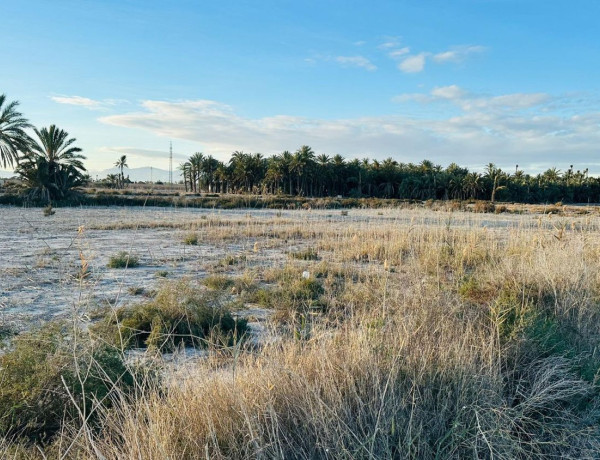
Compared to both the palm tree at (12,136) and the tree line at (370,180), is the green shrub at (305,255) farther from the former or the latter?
the tree line at (370,180)

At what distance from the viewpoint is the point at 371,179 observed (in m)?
76.9

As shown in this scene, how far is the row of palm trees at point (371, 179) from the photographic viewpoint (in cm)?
7169

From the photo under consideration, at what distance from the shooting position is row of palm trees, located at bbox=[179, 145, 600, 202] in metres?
71.7

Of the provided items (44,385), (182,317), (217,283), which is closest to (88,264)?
(217,283)

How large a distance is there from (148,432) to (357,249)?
28.5 ft

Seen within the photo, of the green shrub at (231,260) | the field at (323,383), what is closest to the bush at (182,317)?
the field at (323,383)

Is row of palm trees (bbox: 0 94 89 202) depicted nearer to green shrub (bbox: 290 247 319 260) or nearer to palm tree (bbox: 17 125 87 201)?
palm tree (bbox: 17 125 87 201)

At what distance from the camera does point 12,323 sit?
4.87 m

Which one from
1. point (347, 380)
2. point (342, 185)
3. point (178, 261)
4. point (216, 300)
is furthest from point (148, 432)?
point (342, 185)

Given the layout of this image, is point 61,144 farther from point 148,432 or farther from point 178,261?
point 148,432

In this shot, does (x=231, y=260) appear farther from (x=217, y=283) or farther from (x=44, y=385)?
(x=44, y=385)

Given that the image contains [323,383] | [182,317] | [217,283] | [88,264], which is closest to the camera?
[323,383]

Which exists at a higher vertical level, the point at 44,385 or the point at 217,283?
the point at 44,385

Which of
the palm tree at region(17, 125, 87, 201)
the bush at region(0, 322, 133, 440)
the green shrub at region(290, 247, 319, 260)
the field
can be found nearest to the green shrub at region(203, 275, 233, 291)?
the field
